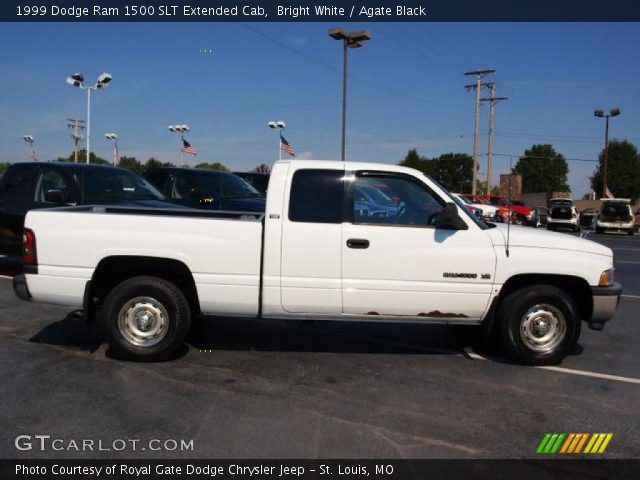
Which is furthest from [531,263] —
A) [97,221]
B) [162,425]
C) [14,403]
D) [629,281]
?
[629,281]

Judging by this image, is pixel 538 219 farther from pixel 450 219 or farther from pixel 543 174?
pixel 543 174

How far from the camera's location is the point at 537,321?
5520mm

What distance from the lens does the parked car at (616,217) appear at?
102 feet

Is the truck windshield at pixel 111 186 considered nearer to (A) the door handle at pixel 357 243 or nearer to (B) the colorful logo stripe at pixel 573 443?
(A) the door handle at pixel 357 243

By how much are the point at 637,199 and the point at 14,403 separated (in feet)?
267

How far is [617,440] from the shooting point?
399 cm

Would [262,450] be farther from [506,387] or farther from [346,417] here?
[506,387]

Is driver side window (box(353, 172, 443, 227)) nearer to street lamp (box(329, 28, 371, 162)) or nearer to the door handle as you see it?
the door handle

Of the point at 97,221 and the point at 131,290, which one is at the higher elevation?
the point at 97,221

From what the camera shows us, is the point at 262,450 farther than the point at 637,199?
No

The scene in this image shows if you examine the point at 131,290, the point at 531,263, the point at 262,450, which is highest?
the point at 531,263

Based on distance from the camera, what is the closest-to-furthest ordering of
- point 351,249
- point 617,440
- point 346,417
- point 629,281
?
1. point 617,440
2. point 346,417
3. point 351,249
4. point 629,281

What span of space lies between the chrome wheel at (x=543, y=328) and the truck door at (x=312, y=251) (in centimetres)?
180

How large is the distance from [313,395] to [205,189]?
7.47m
